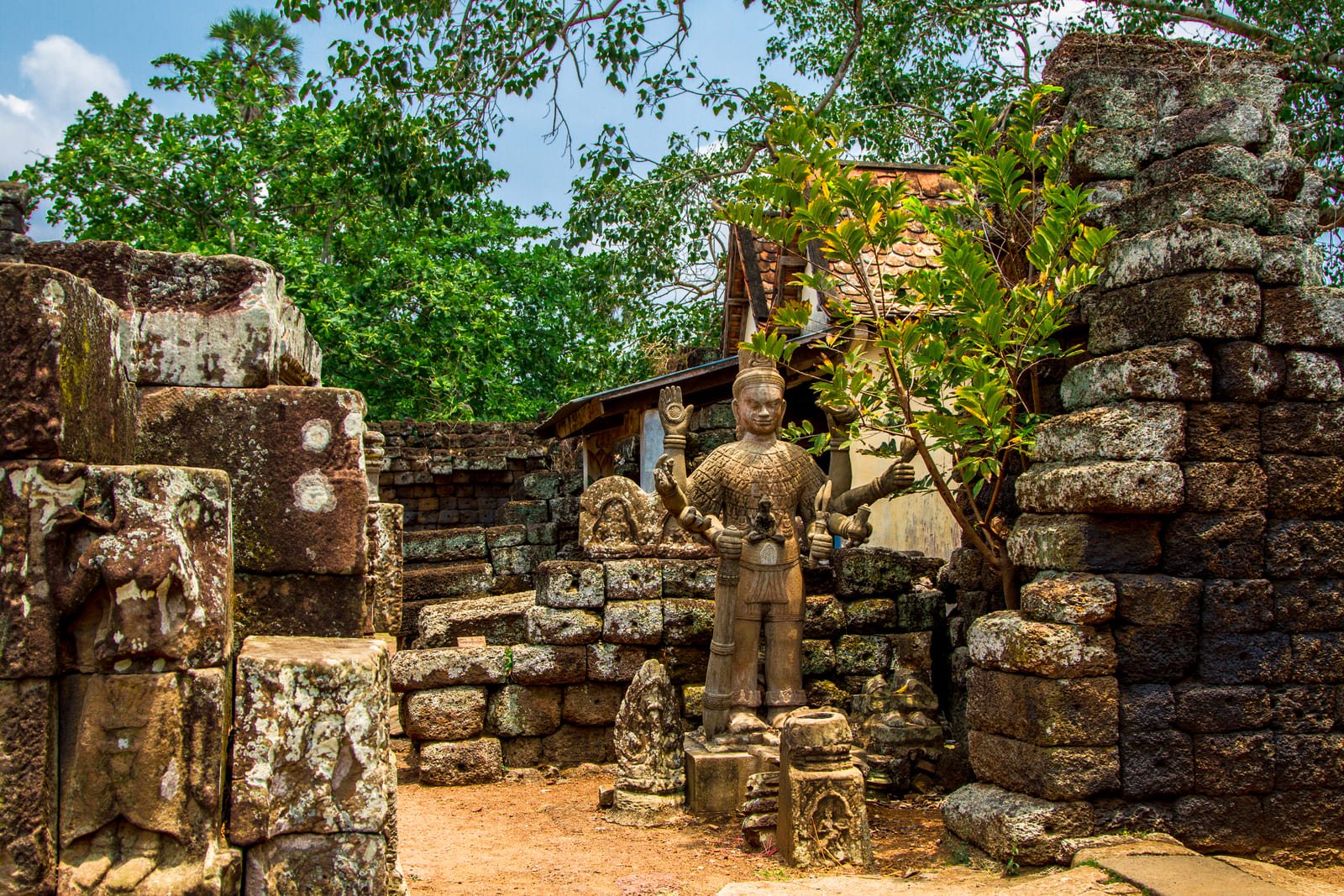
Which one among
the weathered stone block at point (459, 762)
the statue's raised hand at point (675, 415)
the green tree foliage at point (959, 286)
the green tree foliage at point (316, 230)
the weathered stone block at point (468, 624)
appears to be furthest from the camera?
the green tree foliage at point (316, 230)

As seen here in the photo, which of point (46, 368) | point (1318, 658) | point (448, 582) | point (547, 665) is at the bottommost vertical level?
point (547, 665)

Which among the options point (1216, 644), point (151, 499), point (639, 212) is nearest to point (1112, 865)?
point (1216, 644)

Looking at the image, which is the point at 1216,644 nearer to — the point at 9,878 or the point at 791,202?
the point at 791,202

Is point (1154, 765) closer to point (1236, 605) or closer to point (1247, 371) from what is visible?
point (1236, 605)

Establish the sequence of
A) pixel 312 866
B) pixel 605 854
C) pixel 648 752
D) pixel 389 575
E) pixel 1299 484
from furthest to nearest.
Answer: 1. pixel 389 575
2. pixel 648 752
3. pixel 605 854
4. pixel 1299 484
5. pixel 312 866

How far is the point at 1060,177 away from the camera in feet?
20.8

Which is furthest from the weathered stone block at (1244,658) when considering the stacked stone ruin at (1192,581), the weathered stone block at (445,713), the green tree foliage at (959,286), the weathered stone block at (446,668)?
the weathered stone block at (445,713)

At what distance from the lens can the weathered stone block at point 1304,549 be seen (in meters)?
5.21

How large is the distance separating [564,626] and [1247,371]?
15.3ft

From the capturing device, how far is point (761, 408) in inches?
284

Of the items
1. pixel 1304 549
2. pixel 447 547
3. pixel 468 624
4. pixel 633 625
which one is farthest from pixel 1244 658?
pixel 447 547

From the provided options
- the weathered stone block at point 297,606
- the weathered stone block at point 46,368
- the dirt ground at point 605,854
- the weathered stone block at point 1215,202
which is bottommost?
the dirt ground at point 605,854

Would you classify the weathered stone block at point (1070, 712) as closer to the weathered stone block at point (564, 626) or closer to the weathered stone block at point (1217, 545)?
the weathered stone block at point (1217, 545)

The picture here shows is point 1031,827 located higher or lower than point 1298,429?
lower
